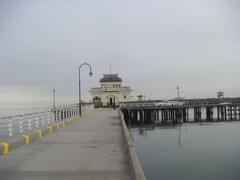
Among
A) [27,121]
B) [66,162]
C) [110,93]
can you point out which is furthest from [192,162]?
[110,93]

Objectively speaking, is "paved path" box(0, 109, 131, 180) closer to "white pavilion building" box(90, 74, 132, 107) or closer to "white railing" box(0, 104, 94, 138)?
"white railing" box(0, 104, 94, 138)

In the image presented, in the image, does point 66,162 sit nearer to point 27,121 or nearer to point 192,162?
point 27,121

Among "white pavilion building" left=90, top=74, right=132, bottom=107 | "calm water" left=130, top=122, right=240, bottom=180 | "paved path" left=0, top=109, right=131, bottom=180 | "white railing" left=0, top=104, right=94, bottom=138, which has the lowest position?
"calm water" left=130, top=122, right=240, bottom=180

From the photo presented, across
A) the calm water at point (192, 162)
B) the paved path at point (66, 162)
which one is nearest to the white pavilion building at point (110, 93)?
the calm water at point (192, 162)

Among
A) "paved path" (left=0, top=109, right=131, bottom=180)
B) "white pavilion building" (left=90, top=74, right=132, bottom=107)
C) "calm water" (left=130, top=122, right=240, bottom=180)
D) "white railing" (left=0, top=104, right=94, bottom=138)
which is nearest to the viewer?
"paved path" (left=0, top=109, right=131, bottom=180)

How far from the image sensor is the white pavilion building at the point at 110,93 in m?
85.8

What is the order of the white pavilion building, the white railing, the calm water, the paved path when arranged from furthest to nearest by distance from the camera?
the white pavilion building, the calm water, the white railing, the paved path

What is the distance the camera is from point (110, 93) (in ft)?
283

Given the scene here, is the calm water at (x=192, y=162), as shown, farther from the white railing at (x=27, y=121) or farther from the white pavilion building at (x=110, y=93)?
the white pavilion building at (x=110, y=93)

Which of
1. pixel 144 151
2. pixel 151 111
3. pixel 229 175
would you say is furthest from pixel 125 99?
pixel 229 175

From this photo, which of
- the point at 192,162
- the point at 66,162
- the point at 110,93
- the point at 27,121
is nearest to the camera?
the point at 66,162

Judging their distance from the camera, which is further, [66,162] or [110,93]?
[110,93]

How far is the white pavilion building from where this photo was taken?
282 feet

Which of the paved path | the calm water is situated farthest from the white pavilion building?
the paved path
